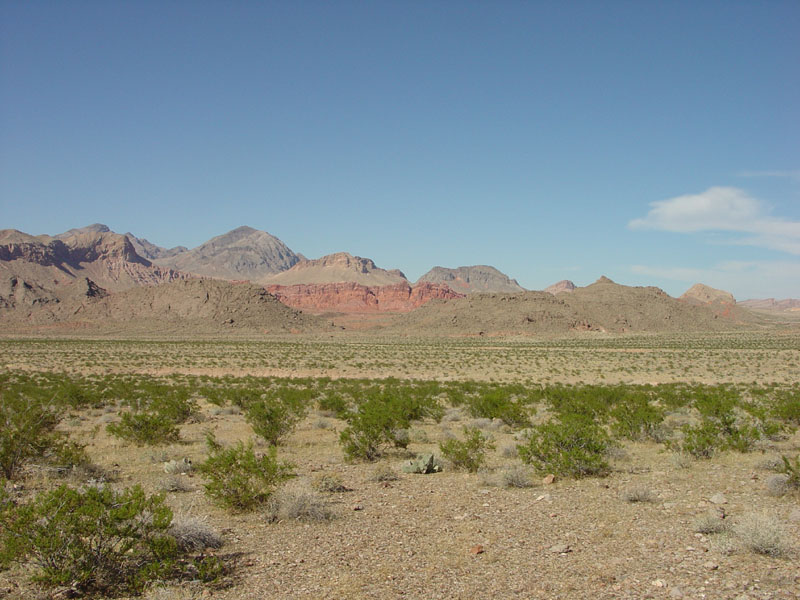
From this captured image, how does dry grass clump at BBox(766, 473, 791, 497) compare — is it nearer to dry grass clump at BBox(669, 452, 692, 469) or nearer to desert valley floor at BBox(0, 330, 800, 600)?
desert valley floor at BBox(0, 330, 800, 600)

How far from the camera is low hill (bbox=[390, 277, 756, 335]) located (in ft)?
333

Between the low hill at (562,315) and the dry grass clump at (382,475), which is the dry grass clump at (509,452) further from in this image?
the low hill at (562,315)

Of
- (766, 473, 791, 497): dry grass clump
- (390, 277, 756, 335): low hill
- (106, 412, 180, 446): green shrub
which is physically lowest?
(106, 412, 180, 446): green shrub

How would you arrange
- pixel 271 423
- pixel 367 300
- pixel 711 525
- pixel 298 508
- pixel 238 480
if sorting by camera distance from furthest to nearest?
pixel 367 300, pixel 271 423, pixel 238 480, pixel 298 508, pixel 711 525

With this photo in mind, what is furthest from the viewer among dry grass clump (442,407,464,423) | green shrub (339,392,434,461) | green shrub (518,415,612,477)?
dry grass clump (442,407,464,423)

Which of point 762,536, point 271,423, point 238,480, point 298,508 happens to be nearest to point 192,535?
point 238,480

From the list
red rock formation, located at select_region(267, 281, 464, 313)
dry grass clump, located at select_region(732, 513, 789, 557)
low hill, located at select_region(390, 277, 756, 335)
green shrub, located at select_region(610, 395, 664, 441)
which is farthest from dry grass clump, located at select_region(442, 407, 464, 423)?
red rock formation, located at select_region(267, 281, 464, 313)

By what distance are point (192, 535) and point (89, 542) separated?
1.20m

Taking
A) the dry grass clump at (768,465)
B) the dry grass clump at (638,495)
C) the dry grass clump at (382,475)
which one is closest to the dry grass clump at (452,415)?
the dry grass clump at (382,475)

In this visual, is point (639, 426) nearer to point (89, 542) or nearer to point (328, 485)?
point (328, 485)

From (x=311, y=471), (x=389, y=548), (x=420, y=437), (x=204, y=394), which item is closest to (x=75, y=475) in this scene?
(x=311, y=471)

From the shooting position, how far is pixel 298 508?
765cm

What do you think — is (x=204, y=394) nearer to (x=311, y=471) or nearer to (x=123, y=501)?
(x=311, y=471)

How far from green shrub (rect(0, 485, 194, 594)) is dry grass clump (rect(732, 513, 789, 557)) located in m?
6.34
